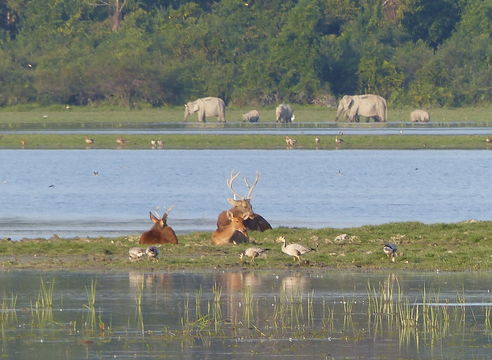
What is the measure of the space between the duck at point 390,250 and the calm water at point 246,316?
61 centimetres

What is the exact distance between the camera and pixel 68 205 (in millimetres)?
30234

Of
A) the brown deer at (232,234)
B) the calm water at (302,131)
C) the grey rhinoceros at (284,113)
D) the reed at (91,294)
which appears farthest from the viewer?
the grey rhinoceros at (284,113)

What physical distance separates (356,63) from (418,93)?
4699 millimetres

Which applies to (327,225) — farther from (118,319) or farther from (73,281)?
(118,319)

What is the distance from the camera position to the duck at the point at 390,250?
61.2 feet

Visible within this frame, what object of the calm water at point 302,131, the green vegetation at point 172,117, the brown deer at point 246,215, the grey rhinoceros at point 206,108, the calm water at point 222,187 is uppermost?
the grey rhinoceros at point 206,108

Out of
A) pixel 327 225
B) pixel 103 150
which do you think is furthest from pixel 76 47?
pixel 327 225

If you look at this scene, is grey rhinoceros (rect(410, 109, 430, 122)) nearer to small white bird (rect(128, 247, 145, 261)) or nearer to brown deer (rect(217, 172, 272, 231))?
brown deer (rect(217, 172, 272, 231))

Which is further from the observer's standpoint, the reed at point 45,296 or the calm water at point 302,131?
the calm water at point 302,131

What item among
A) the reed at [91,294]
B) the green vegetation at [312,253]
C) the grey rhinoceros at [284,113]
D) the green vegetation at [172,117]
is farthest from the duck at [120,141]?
the reed at [91,294]

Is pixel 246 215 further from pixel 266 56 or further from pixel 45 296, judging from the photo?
pixel 266 56

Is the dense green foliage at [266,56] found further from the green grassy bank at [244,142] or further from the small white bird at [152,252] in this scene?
the small white bird at [152,252]

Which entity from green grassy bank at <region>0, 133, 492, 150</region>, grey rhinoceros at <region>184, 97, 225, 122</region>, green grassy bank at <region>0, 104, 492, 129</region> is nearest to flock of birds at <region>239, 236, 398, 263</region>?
green grassy bank at <region>0, 133, 492, 150</region>

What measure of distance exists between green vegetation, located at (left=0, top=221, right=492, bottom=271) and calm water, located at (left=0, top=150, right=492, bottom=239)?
2949 mm
